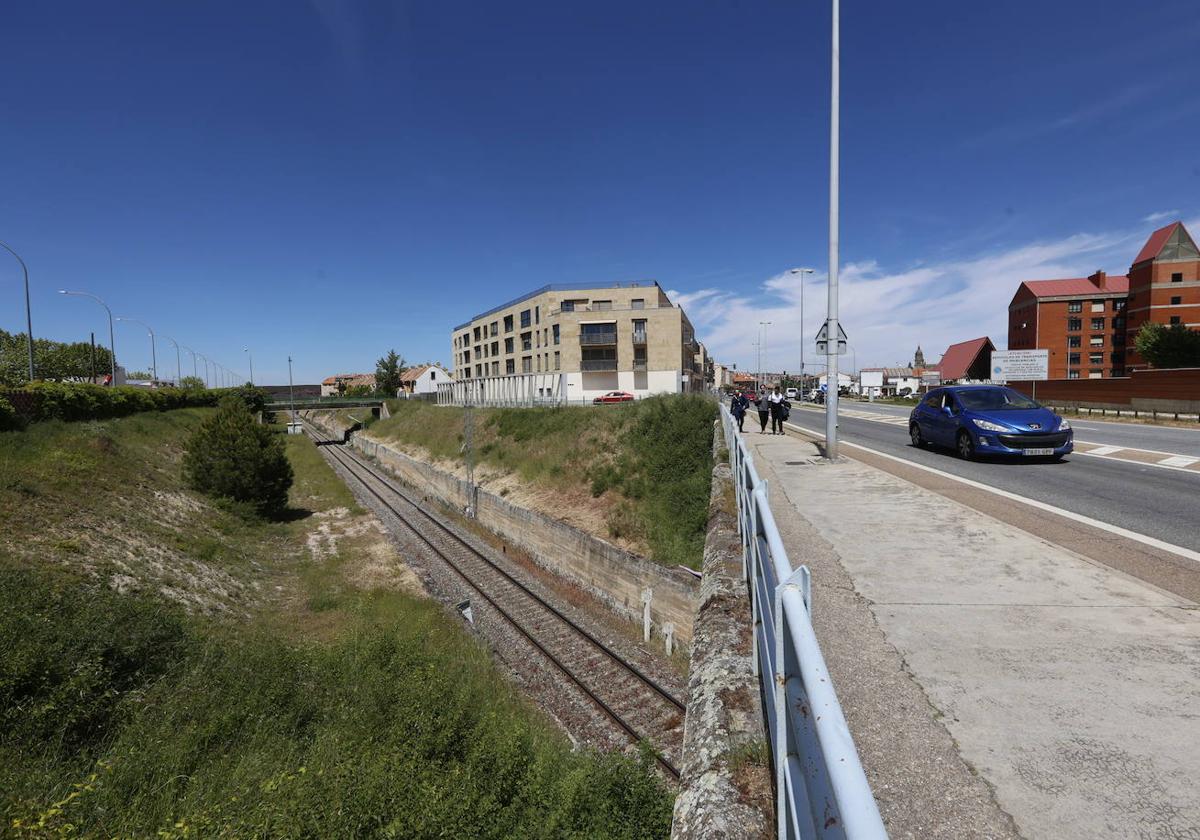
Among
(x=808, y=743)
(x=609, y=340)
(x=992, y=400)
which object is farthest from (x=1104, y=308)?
(x=808, y=743)

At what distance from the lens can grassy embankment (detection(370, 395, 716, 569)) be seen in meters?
16.3

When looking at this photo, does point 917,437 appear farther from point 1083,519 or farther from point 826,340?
point 1083,519

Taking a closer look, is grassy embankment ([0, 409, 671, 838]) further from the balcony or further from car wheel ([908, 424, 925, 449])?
the balcony

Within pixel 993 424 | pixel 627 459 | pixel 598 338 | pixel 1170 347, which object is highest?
pixel 598 338

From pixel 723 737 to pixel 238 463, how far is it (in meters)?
25.7

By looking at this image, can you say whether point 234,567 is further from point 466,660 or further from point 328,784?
point 328,784

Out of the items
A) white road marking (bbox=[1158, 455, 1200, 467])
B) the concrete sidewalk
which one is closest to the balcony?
white road marking (bbox=[1158, 455, 1200, 467])

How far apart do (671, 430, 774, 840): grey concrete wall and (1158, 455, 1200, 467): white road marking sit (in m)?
11.5

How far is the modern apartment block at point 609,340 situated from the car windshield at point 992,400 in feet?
122

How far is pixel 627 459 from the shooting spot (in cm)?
2183

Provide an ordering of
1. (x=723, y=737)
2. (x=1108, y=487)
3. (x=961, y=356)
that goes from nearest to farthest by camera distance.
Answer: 1. (x=723, y=737)
2. (x=1108, y=487)
3. (x=961, y=356)

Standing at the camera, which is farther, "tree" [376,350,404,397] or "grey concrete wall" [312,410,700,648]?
"tree" [376,350,404,397]

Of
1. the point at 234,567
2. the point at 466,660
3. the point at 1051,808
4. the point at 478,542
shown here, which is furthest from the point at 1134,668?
the point at 478,542

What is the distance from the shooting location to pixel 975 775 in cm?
214
